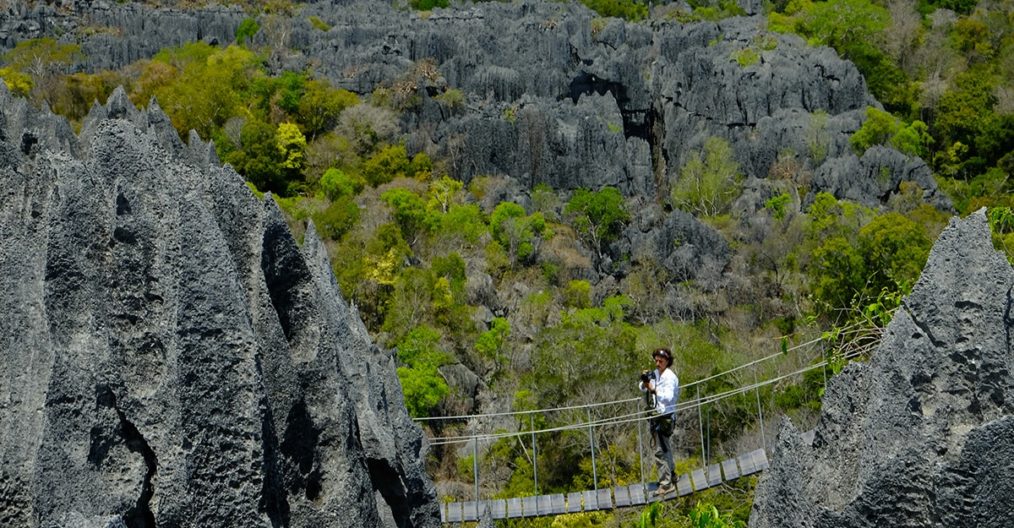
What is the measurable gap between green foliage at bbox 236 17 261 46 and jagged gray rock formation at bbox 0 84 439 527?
50.7 metres

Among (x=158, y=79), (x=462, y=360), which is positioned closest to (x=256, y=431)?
(x=462, y=360)

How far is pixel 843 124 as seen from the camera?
43.2 metres

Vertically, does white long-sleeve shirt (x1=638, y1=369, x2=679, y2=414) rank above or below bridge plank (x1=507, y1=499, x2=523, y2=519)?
below

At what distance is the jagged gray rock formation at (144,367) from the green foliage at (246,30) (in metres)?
50.7

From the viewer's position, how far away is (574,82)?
48.4 meters

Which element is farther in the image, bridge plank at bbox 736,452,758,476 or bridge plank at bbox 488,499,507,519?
bridge plank at bbox 488,499,507,519

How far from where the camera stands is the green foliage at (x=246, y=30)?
53594 millimetres

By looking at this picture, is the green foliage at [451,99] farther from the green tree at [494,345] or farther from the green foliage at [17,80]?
the green tree at [494,345]

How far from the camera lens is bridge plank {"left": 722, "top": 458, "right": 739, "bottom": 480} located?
10711 mm

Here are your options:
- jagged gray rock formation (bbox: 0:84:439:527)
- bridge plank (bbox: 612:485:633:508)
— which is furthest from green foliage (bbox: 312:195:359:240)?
jagged gray rock formation (bbox: 0:84:439:527)

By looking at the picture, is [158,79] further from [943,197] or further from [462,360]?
[943,197]

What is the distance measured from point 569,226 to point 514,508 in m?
24.1

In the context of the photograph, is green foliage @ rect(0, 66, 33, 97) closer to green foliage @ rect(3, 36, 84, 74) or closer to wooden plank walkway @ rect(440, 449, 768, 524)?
green foliage @ rect(3, 36, 84, 74)

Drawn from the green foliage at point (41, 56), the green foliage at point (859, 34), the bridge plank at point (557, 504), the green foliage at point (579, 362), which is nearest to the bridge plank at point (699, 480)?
the bridge plank at point (557, 504)
